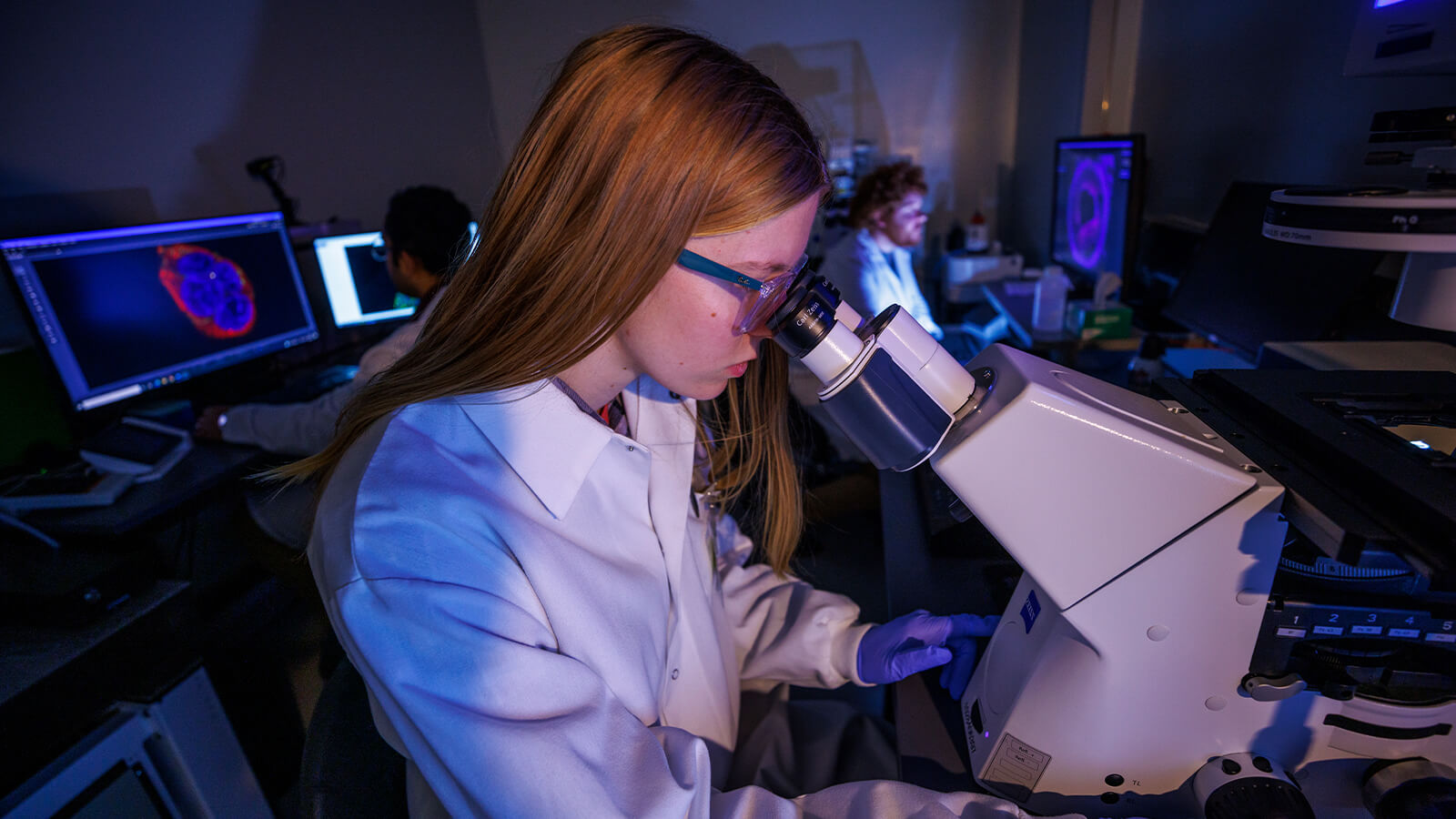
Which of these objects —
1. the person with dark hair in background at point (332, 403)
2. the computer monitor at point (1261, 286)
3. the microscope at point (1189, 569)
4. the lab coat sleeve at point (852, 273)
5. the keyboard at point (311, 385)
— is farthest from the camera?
the lab coat sleeve at point (852, 273)

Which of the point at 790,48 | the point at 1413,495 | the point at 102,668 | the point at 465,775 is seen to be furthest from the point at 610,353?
the point at 790,48

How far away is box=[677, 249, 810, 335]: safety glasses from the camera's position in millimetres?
704

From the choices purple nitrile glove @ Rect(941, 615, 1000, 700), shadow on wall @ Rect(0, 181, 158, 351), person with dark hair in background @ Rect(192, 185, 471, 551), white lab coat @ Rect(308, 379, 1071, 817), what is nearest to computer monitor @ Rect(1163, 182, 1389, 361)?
purple nitrile glove @ Rect(941, 615, 1000, 700)

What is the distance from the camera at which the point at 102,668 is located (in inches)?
47.3

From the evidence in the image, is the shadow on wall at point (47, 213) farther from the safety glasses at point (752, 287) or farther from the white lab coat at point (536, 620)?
the safety glasses at point (752, 287)

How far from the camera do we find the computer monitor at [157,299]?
5.20 feet

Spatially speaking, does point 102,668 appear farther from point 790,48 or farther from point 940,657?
point 790,48

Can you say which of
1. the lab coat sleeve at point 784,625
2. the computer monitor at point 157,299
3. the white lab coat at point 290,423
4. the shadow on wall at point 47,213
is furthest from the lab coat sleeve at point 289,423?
the lab coat sleeve at point 784,625

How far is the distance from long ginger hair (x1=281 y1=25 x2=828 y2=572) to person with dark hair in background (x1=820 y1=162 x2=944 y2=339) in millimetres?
2425

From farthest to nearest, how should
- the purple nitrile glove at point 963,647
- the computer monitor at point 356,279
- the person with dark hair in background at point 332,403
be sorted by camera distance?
the computer monitor at point 356,279, the person with dark hair in background at point 332,403, the purple nitrile glove at point 963,647

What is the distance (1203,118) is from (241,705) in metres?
3.18

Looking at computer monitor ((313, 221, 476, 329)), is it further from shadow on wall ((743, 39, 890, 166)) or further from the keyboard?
shadow on wall ((743, 39, 890, 166))

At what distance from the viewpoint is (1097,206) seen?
2.40 metres

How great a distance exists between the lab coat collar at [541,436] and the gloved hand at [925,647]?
481mm
